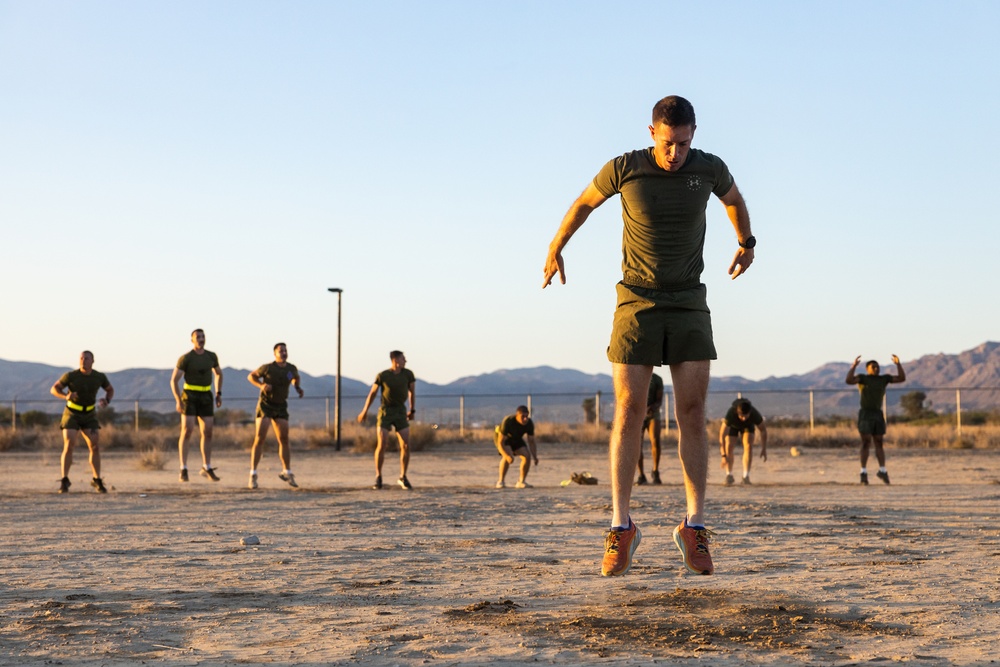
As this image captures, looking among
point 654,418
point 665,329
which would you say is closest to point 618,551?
point 665,329

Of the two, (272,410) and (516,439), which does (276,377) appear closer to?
(272,410)

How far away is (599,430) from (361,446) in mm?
10168

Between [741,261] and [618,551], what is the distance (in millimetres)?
1582

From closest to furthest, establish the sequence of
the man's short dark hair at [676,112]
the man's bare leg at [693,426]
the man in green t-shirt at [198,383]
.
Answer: the man's short dark hair at [676,112] < the man's bare leg at [693,426] < the man in green t-shirt at [198,383]

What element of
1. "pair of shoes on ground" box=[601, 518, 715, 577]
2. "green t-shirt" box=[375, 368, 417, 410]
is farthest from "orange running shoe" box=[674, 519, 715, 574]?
"green t-shirt" box=[375, 368, 417, 410]

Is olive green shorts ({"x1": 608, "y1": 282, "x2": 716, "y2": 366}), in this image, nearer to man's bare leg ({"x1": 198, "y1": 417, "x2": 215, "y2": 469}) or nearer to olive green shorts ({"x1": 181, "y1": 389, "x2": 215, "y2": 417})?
man's bare leg ({"x1": 198, "y1": 417, "x2": 215, "y2": 469})

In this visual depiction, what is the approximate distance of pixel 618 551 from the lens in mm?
5922

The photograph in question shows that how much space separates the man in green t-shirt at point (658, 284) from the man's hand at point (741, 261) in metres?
0.28

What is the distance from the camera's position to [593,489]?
16.7 meters

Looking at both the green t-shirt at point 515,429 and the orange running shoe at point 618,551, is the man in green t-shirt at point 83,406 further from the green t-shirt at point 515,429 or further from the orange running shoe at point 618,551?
the orange running shoe at point 618,551

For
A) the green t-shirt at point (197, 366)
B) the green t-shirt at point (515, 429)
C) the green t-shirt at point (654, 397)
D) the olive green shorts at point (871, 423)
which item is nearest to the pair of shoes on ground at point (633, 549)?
the green t-shirt at point (654, 397)

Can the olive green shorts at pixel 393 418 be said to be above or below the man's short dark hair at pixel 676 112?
below

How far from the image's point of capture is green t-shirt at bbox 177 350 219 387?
17.2m

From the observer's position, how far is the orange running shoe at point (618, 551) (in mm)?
5883
